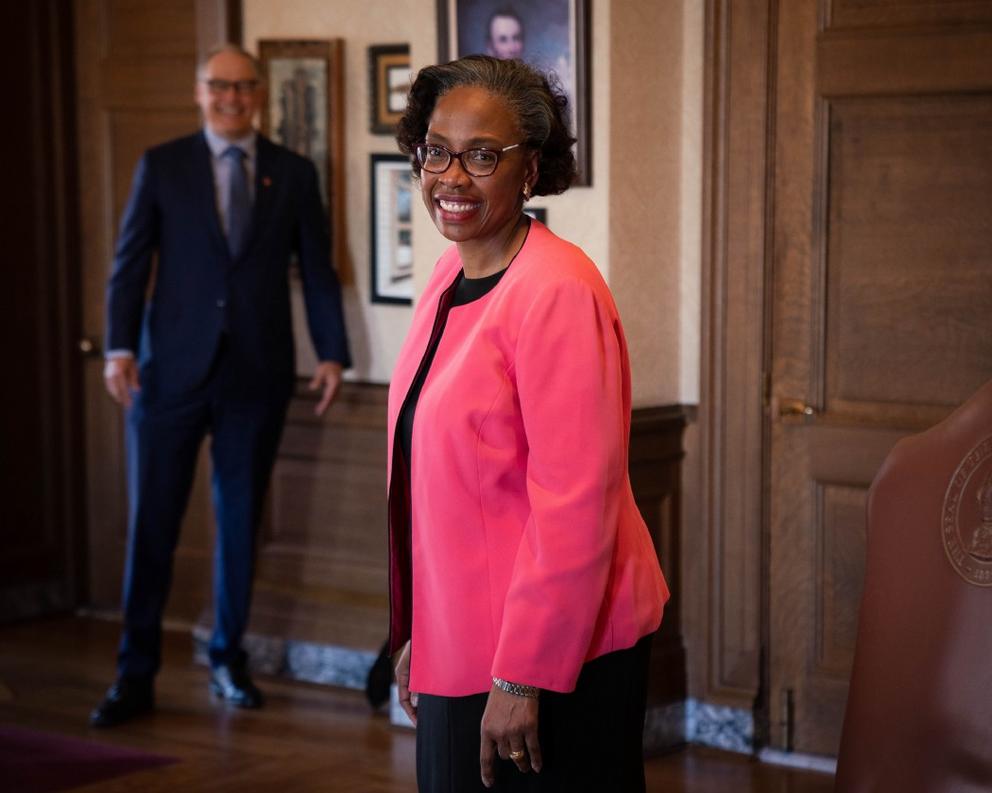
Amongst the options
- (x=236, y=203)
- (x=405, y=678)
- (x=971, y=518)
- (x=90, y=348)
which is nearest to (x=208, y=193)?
(x=236, y=203)

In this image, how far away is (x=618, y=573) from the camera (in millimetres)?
2008

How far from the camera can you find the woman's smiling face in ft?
6.73

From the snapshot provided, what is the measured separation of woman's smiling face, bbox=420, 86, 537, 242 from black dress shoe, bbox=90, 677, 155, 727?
2649mm

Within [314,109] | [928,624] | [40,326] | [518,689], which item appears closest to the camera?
[518,689]

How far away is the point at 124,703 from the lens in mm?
4316

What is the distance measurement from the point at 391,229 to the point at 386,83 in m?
0.43

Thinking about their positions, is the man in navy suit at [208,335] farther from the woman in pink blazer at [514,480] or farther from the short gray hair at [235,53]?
the woman in pink blazer at [514,480]

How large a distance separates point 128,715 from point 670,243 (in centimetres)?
198

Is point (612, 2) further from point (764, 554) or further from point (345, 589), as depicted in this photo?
point (345, 589)

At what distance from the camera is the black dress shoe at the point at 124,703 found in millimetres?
4277

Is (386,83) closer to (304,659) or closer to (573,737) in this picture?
(304,659)

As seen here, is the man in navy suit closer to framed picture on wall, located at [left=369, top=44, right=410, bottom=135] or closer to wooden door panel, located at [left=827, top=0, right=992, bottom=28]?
framed picture on wall, located at [left=369, top=44, right=410, bottom=135]

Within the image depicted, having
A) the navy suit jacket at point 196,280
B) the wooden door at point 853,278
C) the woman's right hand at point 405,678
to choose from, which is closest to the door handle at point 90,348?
the navy suit jacket at point 196,280

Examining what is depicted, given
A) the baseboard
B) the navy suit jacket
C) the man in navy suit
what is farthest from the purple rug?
the navy suit jacket
